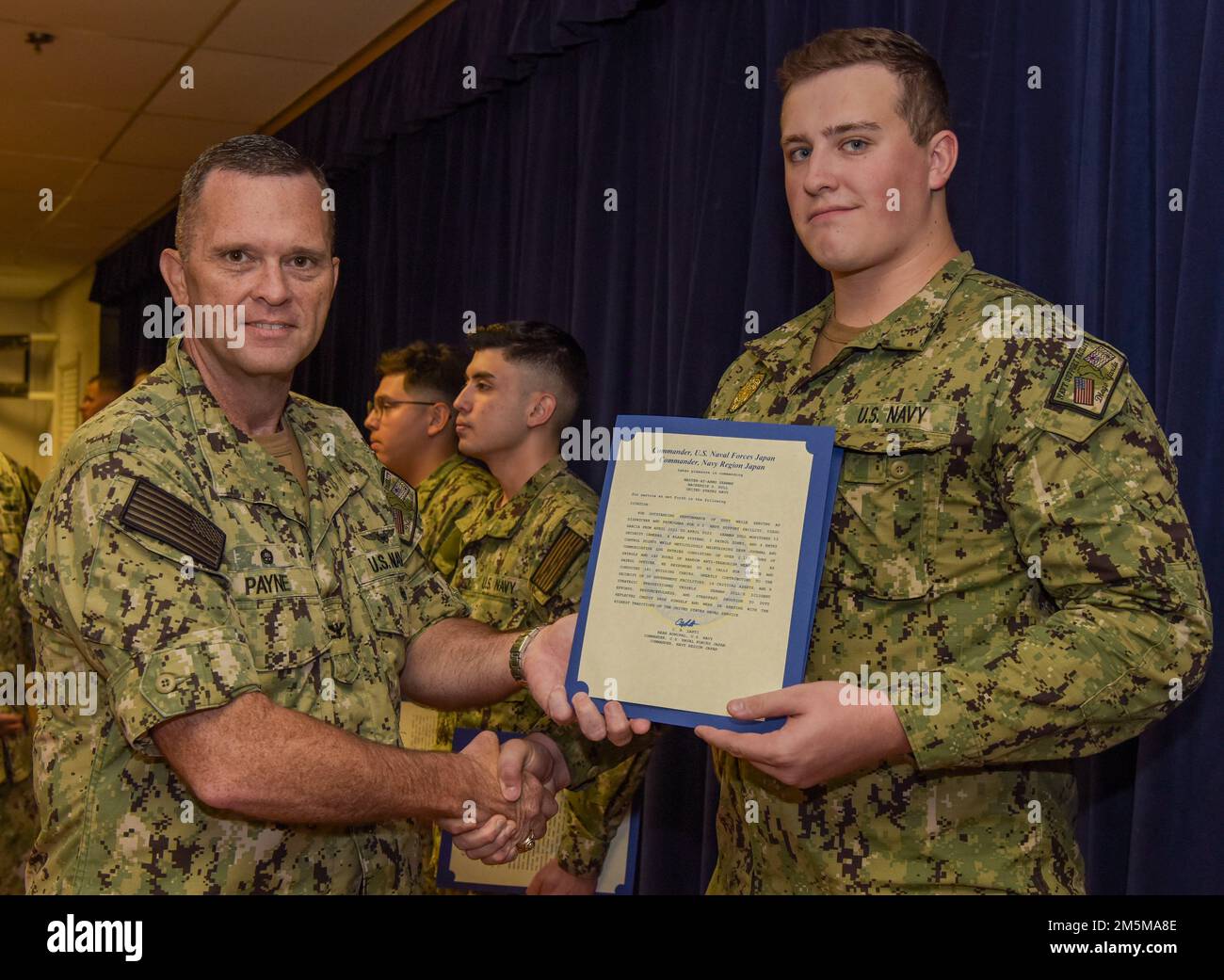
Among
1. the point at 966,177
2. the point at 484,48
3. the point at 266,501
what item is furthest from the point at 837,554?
the point at 484,48

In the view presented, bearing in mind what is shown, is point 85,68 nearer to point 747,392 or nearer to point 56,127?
point 56,127

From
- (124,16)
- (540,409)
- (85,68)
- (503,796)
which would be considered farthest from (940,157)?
(85,68)

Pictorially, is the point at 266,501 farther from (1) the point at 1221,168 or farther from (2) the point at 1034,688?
(1) the point at 1221,168

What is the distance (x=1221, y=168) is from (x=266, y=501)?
1.47 meters

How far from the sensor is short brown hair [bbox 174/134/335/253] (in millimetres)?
1816

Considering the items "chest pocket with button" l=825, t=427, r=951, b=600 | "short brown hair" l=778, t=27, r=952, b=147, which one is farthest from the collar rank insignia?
"short brown hair" l=778, t=27, r=952, b=147

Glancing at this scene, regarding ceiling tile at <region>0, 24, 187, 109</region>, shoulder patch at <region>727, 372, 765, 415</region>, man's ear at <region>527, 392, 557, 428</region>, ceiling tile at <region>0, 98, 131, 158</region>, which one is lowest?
shoulder patch at <region>727, 372, 765, 415</region>

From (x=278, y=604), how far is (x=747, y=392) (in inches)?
31.0

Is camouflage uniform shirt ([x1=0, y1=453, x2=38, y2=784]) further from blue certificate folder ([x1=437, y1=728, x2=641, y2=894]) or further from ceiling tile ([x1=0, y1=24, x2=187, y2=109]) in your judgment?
ceiling tile ([x1=0, y1=24, x2=187, y2=109])

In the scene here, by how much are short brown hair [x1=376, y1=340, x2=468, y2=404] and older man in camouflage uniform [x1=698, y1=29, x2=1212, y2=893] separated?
266 centimetres

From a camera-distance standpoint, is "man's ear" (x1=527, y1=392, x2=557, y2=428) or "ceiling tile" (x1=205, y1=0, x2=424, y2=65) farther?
"ceiling tile" (x1=205, y1=0, x2=424, y2=65)
